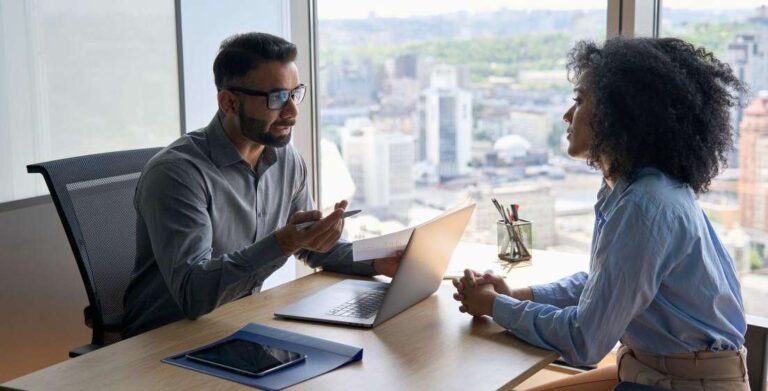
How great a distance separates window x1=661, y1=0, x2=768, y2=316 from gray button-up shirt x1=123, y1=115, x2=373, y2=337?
1.22 m

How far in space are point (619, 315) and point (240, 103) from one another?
3.76 feet

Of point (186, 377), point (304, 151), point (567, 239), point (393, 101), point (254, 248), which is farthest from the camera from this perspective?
point (304, 151)

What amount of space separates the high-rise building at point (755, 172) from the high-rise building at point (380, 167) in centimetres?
125

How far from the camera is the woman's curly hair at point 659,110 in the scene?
1.76m

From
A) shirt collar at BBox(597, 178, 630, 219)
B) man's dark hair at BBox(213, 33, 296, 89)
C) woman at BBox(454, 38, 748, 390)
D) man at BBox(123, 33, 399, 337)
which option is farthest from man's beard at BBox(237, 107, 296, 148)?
shirt collar at BBox(597, 178, 630, 219)

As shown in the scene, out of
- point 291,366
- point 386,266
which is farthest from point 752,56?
point 291,366

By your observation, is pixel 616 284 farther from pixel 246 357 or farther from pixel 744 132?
pixel 744 132

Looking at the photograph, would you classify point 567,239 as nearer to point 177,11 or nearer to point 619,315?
point 619,315

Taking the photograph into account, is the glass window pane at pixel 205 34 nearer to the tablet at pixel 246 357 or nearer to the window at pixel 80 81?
the window at pixel 80 81

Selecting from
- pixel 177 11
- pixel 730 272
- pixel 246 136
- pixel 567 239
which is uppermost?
pixel 177 11

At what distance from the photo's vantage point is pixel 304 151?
3793mm

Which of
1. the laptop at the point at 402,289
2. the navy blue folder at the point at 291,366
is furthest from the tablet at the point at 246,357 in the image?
the laptop at the point at 402,289

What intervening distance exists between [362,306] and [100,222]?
739mm

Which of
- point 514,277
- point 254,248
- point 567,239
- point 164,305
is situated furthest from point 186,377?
point 567,239
